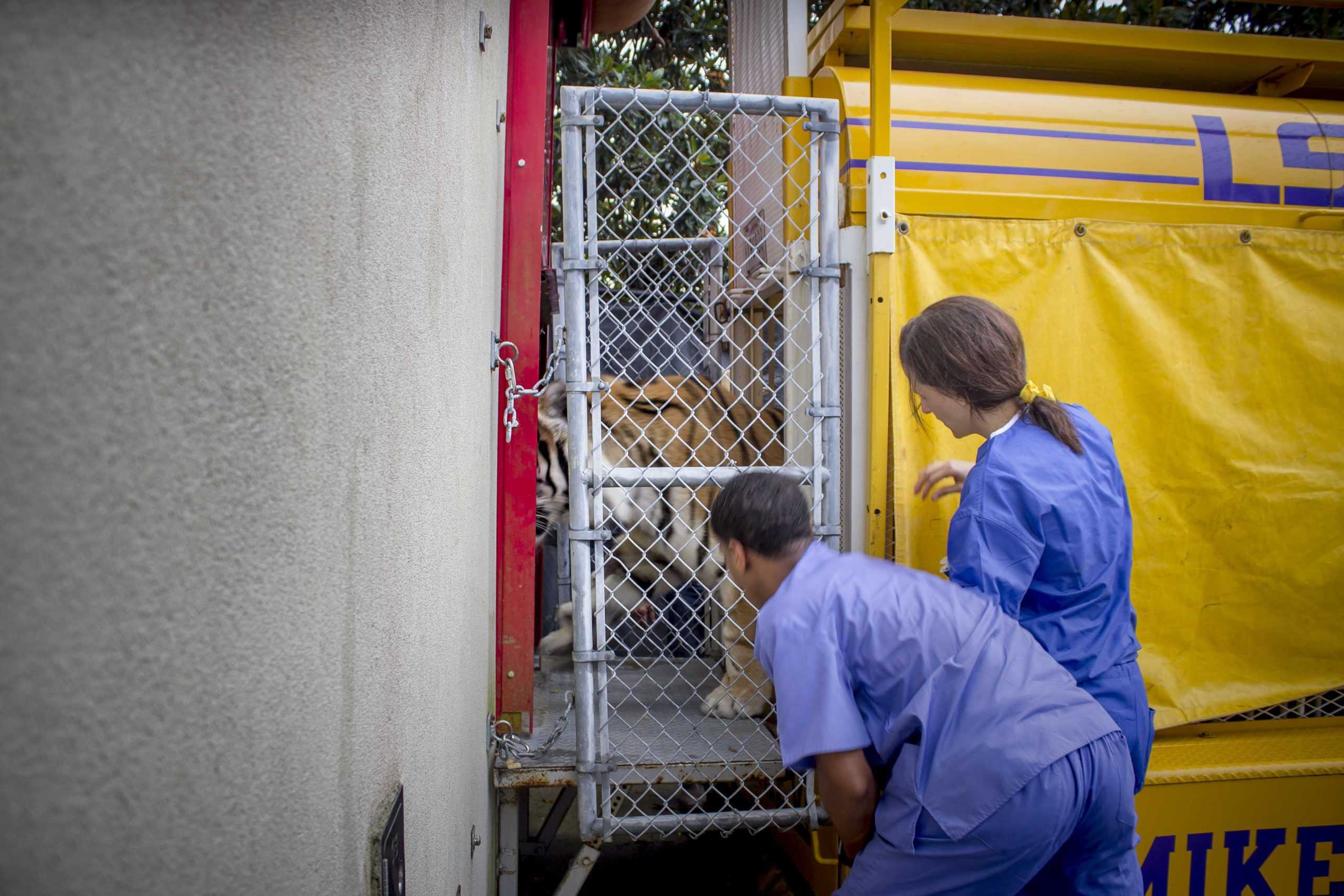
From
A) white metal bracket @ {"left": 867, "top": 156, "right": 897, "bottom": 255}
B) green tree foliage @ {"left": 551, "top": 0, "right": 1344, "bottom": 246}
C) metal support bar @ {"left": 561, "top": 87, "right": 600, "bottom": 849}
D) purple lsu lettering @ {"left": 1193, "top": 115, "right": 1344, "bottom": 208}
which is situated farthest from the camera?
green tree foliage @ {"left": 551, "top": 0, "right": 1344, "bottom": 246}

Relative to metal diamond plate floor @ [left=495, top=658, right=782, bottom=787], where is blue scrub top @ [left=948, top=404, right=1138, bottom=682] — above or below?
above

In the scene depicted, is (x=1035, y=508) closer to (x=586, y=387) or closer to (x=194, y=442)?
(x=586, y=387)

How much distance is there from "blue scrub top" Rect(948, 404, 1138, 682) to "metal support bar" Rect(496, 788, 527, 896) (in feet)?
5.81

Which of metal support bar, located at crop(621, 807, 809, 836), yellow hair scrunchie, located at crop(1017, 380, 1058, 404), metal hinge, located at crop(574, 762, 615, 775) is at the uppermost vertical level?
yellow hair scrunchie, located at crop(1017, 380, 1058, 404)

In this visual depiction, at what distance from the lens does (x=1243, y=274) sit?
9.45ft

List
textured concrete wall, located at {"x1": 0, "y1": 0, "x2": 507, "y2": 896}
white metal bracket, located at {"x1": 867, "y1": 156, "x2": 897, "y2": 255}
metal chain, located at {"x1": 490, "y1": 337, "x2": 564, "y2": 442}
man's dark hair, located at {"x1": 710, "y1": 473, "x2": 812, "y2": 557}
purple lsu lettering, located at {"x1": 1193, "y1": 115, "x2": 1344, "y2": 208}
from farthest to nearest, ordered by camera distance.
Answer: purple lsu lettering, located at {"x1": 1193, "y1": 115, "x2": 1344, "y2": 208} → metal chain, located at {"x1": 490, "y1": 337, "x2": 564, "y2": 442} → white metal bracket, located at {"x1": 867, "y1": 156, "x2": 897, "y2": 255} → man's dark hair, located at {"x1": 710, "y1": 473, "x2": 812, "y2": 557} → textured concrete wall, located at {"x1": 0, "y1": 0, "x2": 507, "y2": 896}

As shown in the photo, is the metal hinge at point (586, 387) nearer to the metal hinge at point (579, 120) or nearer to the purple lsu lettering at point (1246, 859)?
the metal hinge at point (579, 120)

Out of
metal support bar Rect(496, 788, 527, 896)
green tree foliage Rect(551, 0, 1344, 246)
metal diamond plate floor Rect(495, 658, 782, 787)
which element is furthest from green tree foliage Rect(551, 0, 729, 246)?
metal support bar Rect(496, 788, 527, 896)

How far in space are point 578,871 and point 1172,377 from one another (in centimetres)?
251

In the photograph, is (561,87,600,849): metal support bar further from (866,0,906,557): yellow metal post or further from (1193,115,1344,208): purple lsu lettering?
(1193,115,1344,208): purple lsu lettering

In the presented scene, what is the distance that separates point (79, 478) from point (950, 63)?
368 centimetres

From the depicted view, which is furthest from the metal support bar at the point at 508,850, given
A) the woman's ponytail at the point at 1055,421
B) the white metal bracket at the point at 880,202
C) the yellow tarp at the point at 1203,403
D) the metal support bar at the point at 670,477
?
the white metal bracket at the point at 880,202

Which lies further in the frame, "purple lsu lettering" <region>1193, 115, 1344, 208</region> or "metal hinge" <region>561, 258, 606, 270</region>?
"purple lsu lettering" <region>1193, 115, 1344, 208</region>

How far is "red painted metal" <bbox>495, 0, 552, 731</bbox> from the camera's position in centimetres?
282
